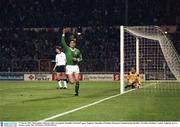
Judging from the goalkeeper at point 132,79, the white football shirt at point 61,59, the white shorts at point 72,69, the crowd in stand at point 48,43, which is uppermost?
the crowd in stand at point 48,43

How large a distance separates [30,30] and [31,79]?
11.2m

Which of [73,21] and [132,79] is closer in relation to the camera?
[132,79]

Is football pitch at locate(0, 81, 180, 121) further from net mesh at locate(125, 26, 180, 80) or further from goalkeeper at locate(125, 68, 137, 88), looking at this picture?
net mesh at locate(125, 26, 180, 80)

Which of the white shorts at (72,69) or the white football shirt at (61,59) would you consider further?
the white football shirt at (61,59)

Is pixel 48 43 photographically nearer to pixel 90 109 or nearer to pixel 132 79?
pixel 132 79

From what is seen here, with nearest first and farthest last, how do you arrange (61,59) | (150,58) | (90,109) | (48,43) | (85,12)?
(90,109) → (61,59) → (150,58) → (48,43) → (85,12)

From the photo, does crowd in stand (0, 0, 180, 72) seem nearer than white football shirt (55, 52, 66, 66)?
No

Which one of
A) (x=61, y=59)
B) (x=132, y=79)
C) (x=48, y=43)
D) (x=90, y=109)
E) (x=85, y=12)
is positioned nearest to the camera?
(x=90, y=109)

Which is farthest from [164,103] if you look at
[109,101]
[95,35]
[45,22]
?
[45,22]

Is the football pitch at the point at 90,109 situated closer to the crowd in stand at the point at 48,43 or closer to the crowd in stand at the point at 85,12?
the crowd in stand at the point at 48,43

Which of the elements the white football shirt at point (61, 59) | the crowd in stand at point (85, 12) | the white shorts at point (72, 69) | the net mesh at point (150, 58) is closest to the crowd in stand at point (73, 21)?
the crowd in stand at point (85, 12)

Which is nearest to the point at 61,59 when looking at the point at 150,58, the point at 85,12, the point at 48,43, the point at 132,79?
the point at 132,79

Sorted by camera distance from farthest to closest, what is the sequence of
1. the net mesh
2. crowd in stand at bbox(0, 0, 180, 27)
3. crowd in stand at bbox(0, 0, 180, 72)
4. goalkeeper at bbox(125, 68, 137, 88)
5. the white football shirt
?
crowd in stand at bbox(0, 0, 180, 27) < crowd in stand at bbox(0, 0, 180, 72) < the net mesh < the white football shirt < goalkeeper at bbox(125, 68, 137, 88)

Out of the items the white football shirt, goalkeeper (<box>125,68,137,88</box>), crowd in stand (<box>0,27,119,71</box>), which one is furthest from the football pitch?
crowd in stand (<box>0,27,119,71</box>)
